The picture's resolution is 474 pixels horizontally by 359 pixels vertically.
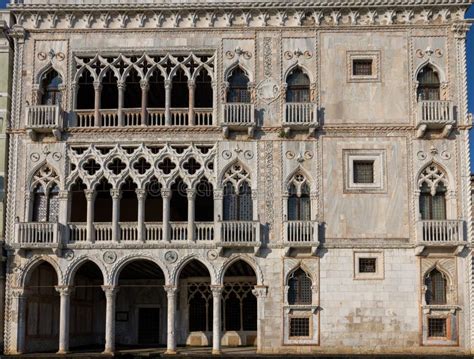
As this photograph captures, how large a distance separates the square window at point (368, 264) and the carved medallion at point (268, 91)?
7.44 m

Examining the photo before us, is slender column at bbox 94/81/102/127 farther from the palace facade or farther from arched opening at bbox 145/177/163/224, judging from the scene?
arched opening at bbox 145/177/163/224

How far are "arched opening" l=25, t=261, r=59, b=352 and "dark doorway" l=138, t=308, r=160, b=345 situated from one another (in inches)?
192

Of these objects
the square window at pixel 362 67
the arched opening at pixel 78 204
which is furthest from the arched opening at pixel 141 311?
the square window at pixel 362 67

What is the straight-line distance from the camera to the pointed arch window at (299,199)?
29.7m

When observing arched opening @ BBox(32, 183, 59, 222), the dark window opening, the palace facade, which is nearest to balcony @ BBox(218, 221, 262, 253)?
the palace facade

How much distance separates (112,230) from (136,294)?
761 centimetres

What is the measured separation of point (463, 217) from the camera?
28984 millimetres

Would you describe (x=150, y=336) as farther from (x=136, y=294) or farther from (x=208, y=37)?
(x=208, y=37)

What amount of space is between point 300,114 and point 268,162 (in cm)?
232

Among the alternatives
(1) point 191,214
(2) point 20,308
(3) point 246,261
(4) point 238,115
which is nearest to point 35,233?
(2) point 20,308

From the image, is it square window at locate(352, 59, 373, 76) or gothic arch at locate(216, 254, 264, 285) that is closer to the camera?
gothic arch at locate(216, 254, 264, 285)

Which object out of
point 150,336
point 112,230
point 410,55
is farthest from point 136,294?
point 410,55

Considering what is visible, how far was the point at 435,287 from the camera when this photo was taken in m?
29.1

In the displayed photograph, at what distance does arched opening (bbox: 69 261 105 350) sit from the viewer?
109 feet
